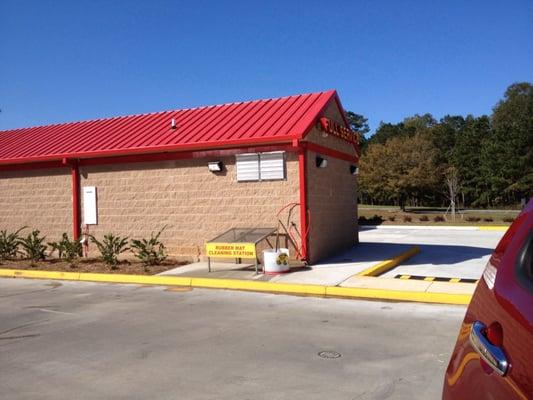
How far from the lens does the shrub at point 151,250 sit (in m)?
13.7

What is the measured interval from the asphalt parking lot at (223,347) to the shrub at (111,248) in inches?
144

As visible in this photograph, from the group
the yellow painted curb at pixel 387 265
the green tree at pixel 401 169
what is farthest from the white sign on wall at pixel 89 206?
the green tree at pixel 401 169

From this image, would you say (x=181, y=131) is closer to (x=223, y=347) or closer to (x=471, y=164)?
(x=223, y=347)

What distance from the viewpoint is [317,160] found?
13734 millimetres

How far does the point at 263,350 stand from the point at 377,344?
4.63 feet

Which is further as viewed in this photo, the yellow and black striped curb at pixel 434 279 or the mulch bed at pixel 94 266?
the mulch bed at pixel 94 266

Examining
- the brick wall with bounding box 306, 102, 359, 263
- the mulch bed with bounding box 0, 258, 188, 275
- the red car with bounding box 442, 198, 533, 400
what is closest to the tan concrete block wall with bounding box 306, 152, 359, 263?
the brick wall with bounding box 306, 102, 359, 263

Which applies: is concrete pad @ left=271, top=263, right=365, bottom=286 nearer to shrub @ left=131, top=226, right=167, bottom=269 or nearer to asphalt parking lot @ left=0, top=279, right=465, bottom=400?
asphalt parking lot @ left=0, top=279, right=465, bottom=400

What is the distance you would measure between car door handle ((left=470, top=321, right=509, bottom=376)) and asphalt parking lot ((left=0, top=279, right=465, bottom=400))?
2.85m

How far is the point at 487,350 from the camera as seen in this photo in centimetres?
194

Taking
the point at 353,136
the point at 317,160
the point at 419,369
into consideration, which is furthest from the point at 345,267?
the point at 419,369

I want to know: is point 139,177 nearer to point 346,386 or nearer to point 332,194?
point 332,194

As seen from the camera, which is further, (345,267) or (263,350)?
(345,267)

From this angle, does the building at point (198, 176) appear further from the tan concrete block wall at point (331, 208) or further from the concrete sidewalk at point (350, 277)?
the concrete sidewalk at point (350, 277)
